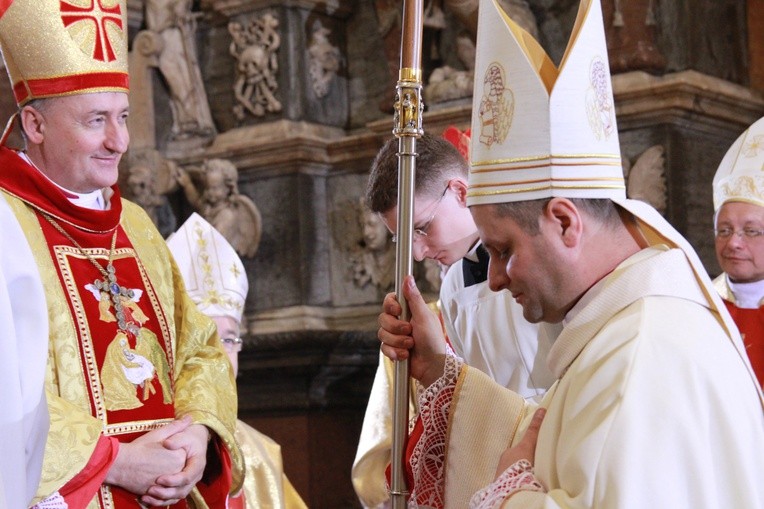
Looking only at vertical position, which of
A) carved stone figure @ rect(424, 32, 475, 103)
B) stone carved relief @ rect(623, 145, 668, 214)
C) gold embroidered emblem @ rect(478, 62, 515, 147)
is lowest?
gold embroidered emblem @ rect(478, 62, 515, 147)

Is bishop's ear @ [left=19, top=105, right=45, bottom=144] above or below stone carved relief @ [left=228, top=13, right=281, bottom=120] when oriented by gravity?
below

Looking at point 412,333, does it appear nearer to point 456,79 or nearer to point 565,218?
point 565,218

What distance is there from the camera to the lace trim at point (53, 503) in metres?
2.73

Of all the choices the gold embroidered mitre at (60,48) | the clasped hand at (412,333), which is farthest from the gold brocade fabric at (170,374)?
the clasped hand at (412,333)

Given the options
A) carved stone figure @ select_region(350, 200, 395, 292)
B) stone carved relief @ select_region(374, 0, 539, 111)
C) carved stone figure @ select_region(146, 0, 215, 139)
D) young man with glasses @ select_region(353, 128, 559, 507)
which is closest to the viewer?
young man with glasses @ select_region(353, 128, 559, 507)

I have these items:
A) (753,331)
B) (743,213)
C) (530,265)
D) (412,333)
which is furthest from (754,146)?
(530,265)

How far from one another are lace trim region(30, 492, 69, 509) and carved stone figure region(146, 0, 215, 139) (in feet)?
13.9

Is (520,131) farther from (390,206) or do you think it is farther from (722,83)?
(722,83)

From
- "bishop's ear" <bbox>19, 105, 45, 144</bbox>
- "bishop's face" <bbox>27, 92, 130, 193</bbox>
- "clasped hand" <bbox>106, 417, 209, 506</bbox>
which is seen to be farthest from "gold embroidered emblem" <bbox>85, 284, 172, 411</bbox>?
"bishop's ear" <bbox>19, 105, 45, 144</bbox>

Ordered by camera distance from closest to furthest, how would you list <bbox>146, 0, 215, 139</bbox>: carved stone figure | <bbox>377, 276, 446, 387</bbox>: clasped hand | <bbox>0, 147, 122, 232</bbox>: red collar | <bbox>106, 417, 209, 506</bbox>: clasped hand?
<bbox>377, 276, 446, 387</bbox>: clasped hand < <bbox>106, 417, 209, 506</bbox>: clasped hand < <bbox>0, 147, 122, 232</bbox>: red collar < <bbox>146, 0, 215, 139</bbox>: carved stone figure

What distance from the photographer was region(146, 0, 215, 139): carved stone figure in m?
6.82

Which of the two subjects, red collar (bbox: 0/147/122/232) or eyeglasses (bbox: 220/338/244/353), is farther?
eyeglasses (bbox: 220/338/244/353)

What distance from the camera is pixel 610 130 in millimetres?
2318

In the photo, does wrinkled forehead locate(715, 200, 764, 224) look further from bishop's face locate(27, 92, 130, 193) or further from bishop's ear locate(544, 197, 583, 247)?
bishop's ear locate(544, 197, 583, 247)
